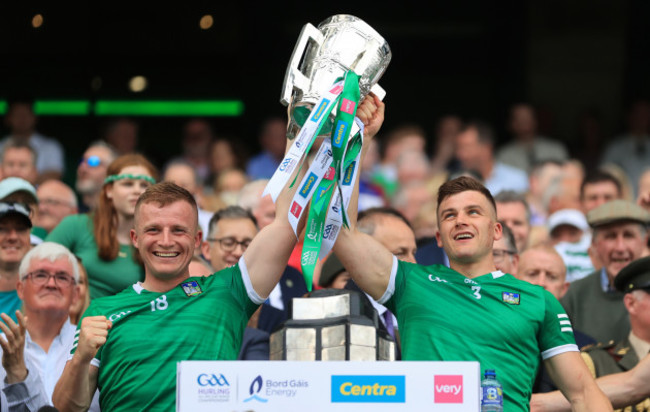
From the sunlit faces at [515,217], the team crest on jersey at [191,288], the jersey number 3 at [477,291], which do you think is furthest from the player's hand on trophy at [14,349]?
the sunlit faces at [515,217]

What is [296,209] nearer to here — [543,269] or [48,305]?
[48,305]

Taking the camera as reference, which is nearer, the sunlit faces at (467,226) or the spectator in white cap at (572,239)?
the sunlit faces at (467,226)

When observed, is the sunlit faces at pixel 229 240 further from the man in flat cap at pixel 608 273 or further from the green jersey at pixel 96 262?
the man in flat cap at pixel 608 273

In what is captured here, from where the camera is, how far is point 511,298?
6.48 metres

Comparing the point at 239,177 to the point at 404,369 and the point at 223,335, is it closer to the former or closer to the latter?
the point at 223,335

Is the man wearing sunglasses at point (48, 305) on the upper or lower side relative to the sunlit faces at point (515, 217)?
lower

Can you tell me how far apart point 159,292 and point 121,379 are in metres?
0.48

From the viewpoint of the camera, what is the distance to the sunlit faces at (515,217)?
9.38 meters

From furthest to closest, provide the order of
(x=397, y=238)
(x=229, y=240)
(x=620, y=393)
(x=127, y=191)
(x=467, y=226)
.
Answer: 1. (x=127, y=191)
2. (x=229, y=240)
3. (x=397, y=238)
4. (x=620, y=393)
5. (x=467, y=226)

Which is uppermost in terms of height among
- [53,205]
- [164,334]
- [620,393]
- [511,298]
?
[53,205]

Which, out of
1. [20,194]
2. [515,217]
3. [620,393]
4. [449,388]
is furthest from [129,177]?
[449,388]

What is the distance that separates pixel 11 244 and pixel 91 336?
2.45 meters

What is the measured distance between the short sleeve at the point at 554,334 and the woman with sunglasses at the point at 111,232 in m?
2.97

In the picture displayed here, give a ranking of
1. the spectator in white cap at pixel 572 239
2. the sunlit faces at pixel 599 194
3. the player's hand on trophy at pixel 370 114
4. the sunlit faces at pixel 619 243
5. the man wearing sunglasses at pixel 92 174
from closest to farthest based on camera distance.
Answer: the player's hand on trophy at pixel 370 114
the sunlit faces at pixel 619 243
the spectator in white cap at pixel 572 239
the man wearing sunglasses at pixel 92 174
the sunlit faces at pixel 599 194
